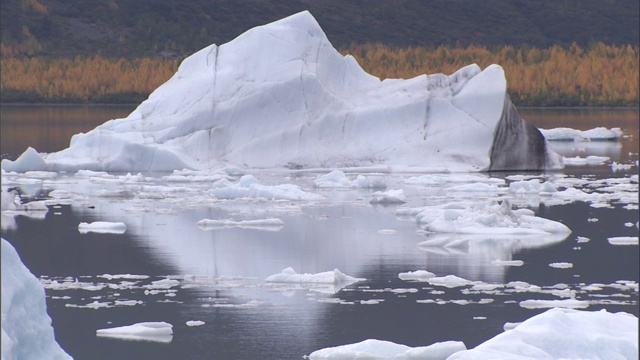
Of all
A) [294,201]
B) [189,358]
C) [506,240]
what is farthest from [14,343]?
[294,201]

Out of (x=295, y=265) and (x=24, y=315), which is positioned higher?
(x=24, y=315)

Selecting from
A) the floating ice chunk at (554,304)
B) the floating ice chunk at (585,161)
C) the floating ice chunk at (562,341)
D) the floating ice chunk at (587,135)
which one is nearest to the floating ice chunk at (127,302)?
the floating ice chunk at (554,304)

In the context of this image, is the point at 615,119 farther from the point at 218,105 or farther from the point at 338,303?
the point at 338,303

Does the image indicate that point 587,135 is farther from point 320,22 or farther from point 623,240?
point 320,22

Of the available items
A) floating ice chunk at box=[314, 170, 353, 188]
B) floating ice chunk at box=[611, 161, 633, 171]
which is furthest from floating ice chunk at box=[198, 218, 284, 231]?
floating ice chunk at box=[611, 161, 633, 171]

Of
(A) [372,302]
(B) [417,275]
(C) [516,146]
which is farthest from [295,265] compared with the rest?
(C) [516,146]

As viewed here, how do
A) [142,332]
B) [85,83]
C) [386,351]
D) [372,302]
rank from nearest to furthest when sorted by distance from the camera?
[386,351] < [142,332] < [372,302] < [85,83]

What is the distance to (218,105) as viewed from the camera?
15.9 metres

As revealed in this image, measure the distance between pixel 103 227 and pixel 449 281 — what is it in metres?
3.65

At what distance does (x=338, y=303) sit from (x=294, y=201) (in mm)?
5264

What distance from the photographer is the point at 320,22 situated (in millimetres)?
73125

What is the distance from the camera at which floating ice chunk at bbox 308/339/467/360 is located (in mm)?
5785

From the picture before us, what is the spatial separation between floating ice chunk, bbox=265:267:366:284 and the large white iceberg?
2.93 metres

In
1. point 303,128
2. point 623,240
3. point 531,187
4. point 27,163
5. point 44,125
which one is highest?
point 44,125
